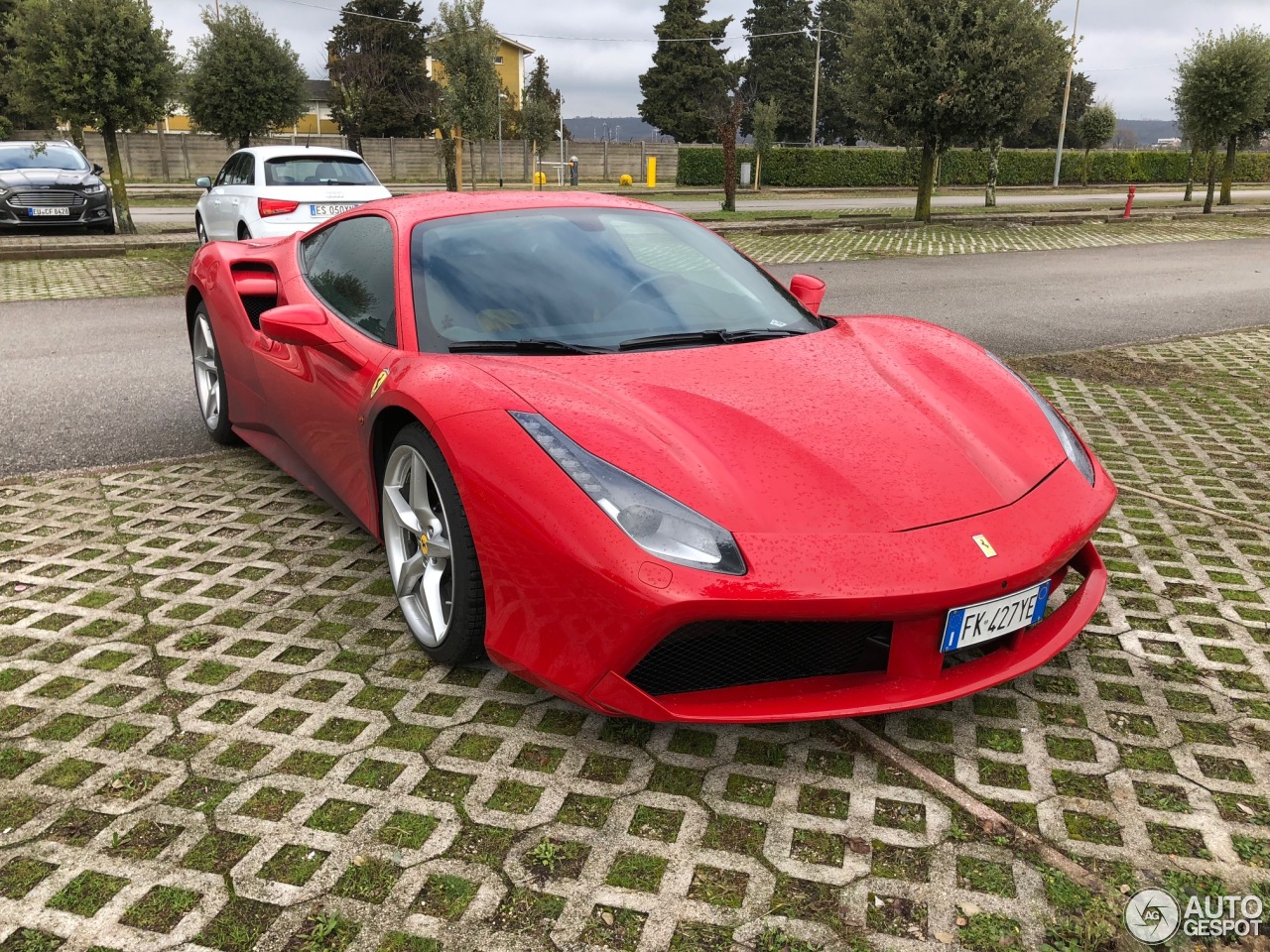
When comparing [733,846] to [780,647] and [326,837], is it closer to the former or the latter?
[780,647]

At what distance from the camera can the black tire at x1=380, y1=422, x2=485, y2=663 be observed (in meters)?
2.56

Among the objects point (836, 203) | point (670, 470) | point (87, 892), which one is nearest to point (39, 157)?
point (87, 892)

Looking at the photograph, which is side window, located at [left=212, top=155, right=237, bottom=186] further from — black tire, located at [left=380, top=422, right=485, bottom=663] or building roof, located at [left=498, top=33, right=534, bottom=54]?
building roof, located at [left=498, top=33, right=534, bottom=54]

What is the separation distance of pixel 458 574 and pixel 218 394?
2.75m

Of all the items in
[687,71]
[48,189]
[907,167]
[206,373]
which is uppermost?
[687,71]

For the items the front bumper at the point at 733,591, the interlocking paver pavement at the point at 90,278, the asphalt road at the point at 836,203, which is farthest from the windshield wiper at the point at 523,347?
the asphalt road at the point at 836,203

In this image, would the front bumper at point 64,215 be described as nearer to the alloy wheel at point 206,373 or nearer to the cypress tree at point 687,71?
the alloy wheel at point 206,373

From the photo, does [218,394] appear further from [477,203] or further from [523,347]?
[523,347]

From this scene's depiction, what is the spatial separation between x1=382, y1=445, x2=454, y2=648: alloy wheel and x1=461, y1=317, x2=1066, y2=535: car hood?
1.34 ft

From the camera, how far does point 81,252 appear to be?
1375cm

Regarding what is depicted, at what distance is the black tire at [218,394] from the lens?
184 inches

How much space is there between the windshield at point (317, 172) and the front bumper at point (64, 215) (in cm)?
581

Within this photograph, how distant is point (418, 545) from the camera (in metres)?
2.99

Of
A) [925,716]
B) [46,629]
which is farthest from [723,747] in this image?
[46,629]
